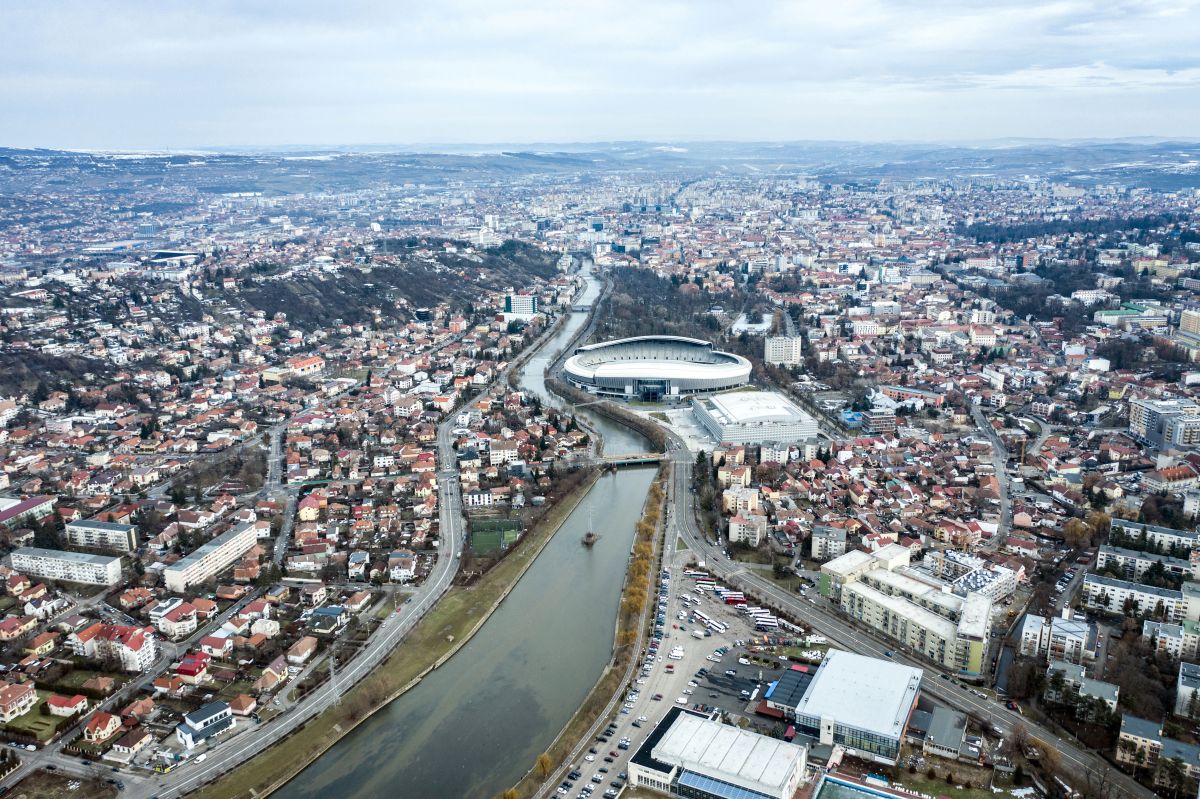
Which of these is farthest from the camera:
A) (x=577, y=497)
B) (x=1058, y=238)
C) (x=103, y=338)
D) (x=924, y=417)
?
(x=1058, y=238)

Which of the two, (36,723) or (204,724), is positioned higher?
(204,724)

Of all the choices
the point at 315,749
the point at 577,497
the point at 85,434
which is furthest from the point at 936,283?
the point at 315,749

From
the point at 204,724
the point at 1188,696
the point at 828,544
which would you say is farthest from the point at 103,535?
the point at 1188,696

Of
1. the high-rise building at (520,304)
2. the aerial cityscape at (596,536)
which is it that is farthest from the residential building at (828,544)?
the high-rise building at (520,304)

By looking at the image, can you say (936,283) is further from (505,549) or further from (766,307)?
(505,549)

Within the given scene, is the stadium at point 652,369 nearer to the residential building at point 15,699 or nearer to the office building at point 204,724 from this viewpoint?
the office building at point 204,724

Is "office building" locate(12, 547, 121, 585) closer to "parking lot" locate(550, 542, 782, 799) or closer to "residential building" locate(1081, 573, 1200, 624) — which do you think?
"parking lot" locate(550, 542, 782, 799)

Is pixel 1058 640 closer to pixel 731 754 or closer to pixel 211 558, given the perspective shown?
pixel 731 754
